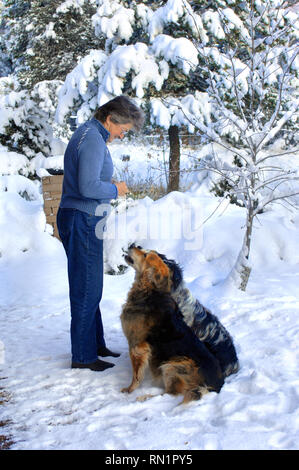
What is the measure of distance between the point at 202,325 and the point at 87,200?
1289 mm

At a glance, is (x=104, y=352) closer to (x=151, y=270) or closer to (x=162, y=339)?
(x=162, y=339)

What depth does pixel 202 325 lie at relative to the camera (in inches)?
121

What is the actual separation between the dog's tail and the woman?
74cm

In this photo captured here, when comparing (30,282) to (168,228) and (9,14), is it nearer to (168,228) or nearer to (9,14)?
(168,228)

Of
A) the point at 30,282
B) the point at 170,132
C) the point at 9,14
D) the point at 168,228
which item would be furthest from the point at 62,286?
the point at 9,14

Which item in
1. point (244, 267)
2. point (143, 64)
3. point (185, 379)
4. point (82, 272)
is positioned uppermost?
point (143, 64)

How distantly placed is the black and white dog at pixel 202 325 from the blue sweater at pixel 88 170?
0.66 metres

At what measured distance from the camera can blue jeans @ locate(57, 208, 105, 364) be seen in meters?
2.99

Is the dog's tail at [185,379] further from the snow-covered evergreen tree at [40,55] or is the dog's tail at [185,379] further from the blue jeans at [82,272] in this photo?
the snow-covered evergreen tree at [40,55]

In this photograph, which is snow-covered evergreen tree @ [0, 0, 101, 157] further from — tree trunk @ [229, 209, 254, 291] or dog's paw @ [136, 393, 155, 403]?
dog's paw @ [136, 393, 155, 403]

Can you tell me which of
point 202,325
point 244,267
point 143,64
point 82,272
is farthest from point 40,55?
point 202,325

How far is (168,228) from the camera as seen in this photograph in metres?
6.71

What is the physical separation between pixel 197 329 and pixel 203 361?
1.11ft

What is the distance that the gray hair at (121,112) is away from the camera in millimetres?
2965
